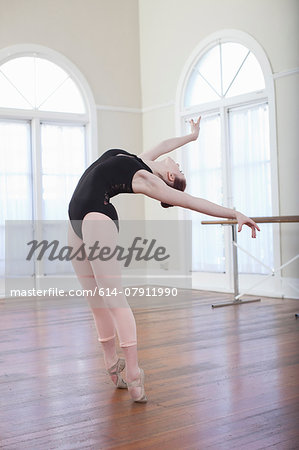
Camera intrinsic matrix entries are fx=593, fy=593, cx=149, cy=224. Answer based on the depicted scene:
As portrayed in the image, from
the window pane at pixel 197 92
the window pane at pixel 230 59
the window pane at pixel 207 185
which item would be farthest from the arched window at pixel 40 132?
the window pane at pixel 230 59

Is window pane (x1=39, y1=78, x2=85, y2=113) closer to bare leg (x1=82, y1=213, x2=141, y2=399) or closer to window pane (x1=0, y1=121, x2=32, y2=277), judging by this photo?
window pane (x1=0, y1=121, x2=32, y2=277)

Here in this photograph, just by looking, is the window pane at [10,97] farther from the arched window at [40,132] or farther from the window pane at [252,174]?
the window pane at [252,174]

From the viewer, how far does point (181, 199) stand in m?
2.54

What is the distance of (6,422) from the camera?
2.46 metres

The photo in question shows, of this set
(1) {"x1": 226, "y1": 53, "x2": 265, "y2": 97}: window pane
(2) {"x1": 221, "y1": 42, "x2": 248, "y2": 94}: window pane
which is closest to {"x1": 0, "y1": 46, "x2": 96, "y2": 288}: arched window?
(2) {"x1": 221, "y1": 42, "x2": 248, "y2": 94}: window pane

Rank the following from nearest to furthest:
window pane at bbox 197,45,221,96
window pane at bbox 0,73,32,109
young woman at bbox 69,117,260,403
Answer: young woman at bbox 69,117,260,403, window pane at bbox 197,45,221,96, window pane at bbox 0,73,32,109

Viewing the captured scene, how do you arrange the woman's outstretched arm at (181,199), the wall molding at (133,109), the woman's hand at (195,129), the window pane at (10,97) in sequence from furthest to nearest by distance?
the wall molding at (133,109), the window pane at (10,97), the woman's hand at (195,129), the woman's outstretched arm at (181,199)

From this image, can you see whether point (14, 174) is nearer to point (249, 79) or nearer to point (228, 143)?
point (228, 143)

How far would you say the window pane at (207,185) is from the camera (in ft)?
23.6

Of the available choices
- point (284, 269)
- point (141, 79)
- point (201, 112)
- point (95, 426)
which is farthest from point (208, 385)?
point (141, 79)

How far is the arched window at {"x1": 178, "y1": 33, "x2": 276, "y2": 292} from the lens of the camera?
660 centimetres

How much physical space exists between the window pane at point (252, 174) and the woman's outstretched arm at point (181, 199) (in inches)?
162

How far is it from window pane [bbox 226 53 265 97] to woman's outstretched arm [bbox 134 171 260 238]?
14.4 feet

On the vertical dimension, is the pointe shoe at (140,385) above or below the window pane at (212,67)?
below
